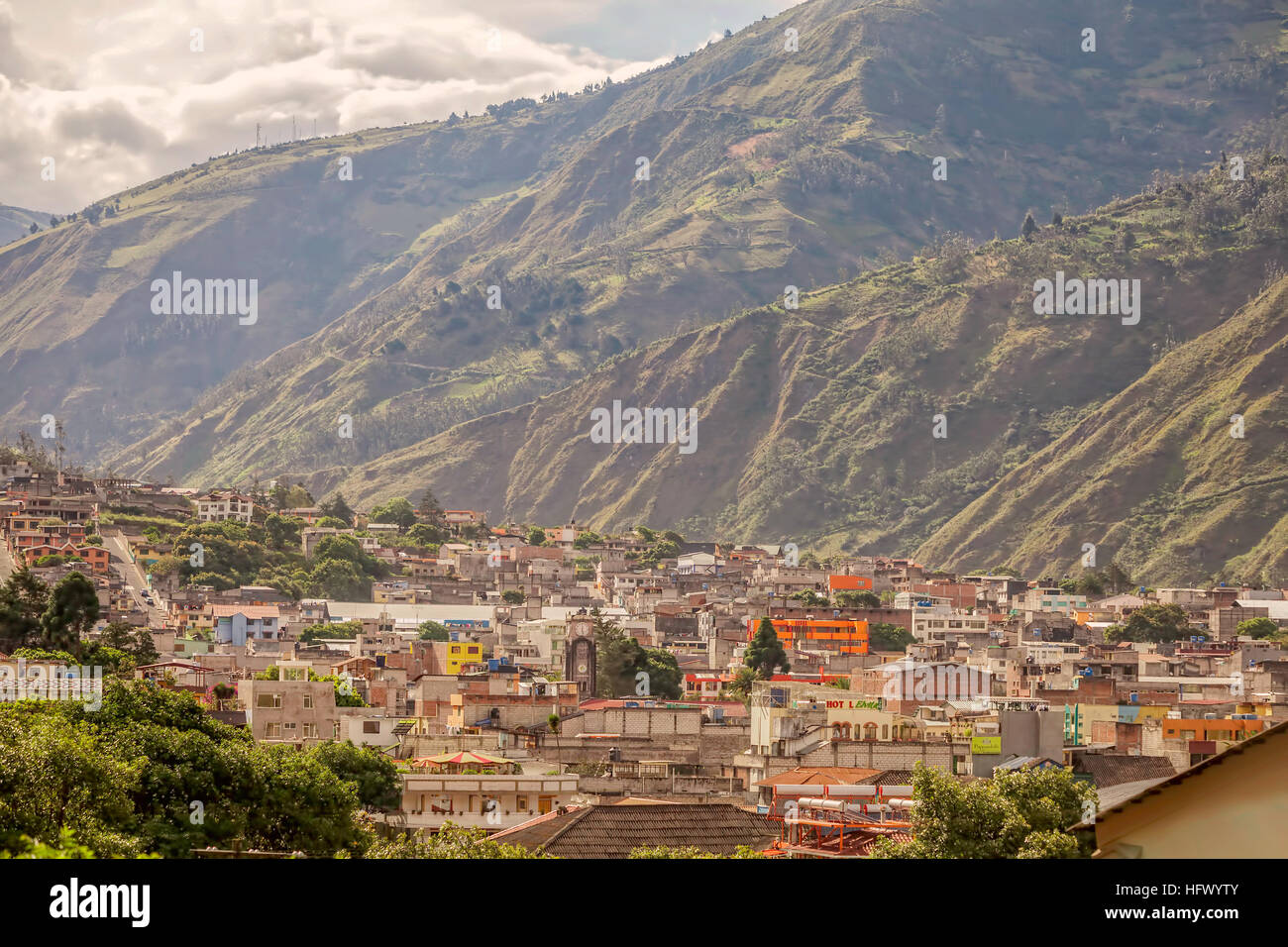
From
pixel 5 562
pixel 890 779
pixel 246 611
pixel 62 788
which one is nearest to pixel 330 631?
pixel 246 611

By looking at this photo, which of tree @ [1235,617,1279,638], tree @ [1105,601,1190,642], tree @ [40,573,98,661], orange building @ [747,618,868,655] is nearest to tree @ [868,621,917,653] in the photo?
orange building @ [747,618,868,655]

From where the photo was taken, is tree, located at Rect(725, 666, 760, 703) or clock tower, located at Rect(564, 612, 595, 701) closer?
tree, located at Rect(725, 666, 760, 703)

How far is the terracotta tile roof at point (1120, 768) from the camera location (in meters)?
56.2

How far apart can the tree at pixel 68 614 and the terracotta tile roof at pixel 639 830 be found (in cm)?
3633

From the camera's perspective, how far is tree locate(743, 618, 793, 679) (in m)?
113

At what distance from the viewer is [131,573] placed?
499 feet

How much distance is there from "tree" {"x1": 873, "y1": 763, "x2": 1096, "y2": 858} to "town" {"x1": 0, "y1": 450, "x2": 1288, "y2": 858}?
0.36 feet

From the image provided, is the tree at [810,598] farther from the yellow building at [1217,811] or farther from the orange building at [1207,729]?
the yellow building at [1217,811]

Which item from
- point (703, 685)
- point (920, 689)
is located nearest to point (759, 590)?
point (703, 685)

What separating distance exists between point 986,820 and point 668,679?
238 ft

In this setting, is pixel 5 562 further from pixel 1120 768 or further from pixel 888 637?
pixel 1120 768

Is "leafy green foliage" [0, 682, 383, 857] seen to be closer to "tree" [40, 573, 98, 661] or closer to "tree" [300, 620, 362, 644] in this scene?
"tree" [40, 573, 98, 661]

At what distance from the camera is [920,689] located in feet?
299
